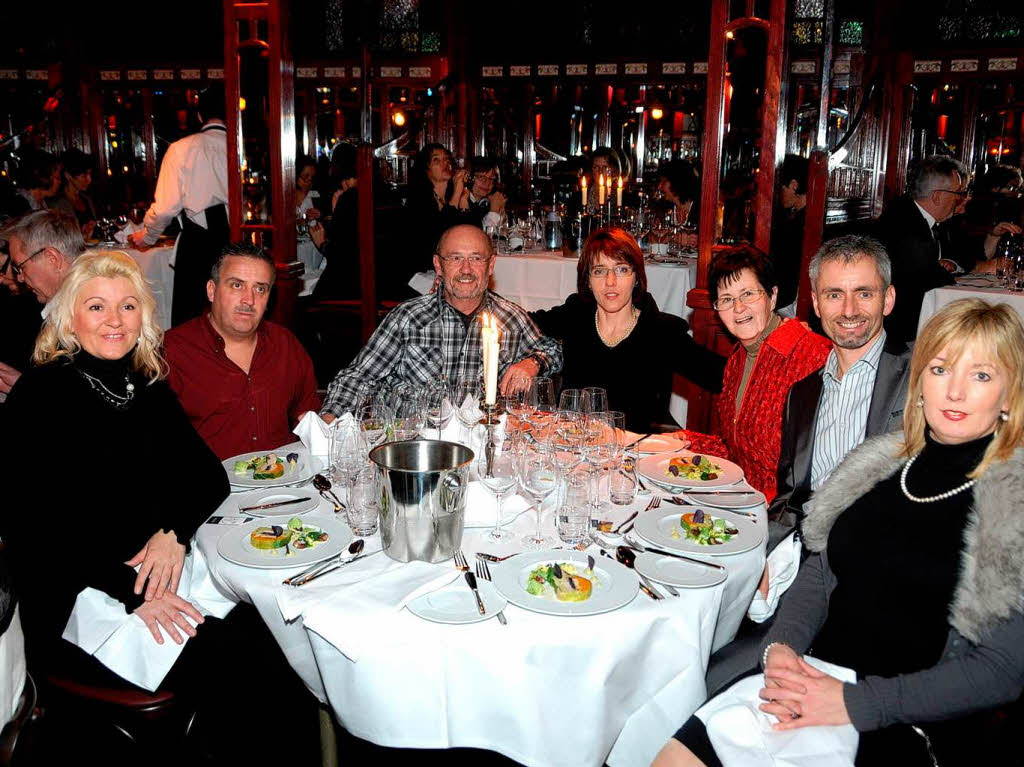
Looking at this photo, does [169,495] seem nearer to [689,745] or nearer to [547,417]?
[547,417]

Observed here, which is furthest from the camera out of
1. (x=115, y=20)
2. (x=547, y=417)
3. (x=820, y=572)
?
(x=115, y=20)

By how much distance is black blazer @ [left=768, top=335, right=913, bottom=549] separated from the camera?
87.9 inches

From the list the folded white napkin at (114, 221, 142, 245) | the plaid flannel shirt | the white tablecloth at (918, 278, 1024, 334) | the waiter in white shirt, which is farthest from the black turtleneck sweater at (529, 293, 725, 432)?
the folded white napkin at (114, 221, 142, 245)

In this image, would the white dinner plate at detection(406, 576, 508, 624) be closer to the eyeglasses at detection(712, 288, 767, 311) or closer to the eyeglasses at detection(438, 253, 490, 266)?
the eyeglasses at detection(712, 288, 767, 311)

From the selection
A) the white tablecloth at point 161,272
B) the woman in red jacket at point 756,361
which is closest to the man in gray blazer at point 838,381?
the woman in red jacket at point 756,361

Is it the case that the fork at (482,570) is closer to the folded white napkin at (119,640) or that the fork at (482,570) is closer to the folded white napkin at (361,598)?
the folded white napkin at (361,598)

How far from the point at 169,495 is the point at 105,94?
1023 cm

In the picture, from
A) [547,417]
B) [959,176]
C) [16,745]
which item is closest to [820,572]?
[547,417]

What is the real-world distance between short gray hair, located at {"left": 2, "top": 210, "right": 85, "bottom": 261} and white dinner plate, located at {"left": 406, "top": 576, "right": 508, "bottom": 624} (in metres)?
2.38

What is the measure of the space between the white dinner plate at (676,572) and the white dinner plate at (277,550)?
2.20 feet

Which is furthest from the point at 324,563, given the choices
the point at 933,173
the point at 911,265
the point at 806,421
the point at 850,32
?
the point at 850,32

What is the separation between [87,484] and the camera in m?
2.06

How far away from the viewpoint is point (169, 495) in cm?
209

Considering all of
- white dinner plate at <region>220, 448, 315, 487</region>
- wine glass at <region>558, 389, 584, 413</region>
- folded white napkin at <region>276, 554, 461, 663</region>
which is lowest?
folded white napkin at <region>276, 554, 461, 663</region>
